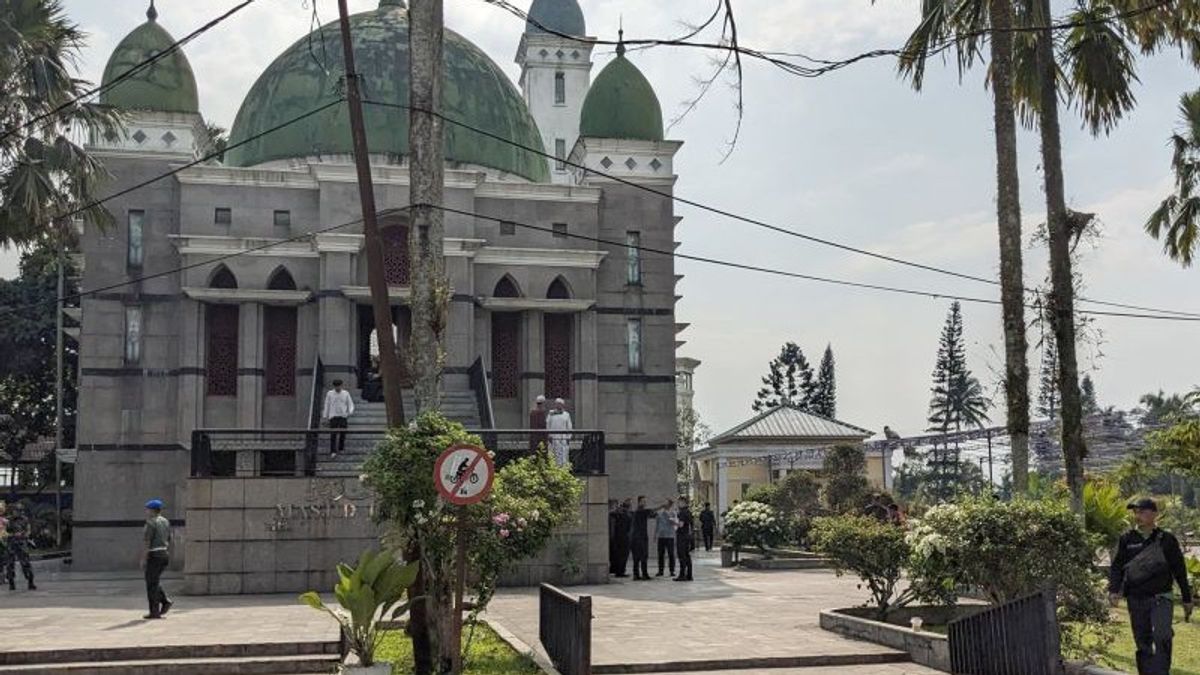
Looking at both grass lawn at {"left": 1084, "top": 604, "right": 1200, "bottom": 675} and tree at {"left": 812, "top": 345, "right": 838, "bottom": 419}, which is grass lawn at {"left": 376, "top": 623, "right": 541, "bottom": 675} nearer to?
grass lawn at {"left": 1084, "top": 604, "right": 1200, "bottom": 675}

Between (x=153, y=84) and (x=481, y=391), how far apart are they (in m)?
10.4

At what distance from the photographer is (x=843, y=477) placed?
33844mm

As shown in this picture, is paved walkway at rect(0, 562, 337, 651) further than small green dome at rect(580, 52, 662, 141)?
No

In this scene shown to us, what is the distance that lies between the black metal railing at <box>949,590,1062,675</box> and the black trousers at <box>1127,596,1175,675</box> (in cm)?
74

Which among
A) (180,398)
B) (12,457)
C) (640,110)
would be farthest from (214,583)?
(12,457)

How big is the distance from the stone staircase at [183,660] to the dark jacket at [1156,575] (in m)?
7.04

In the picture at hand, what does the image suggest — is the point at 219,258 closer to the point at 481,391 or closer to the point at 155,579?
the point at 481,391

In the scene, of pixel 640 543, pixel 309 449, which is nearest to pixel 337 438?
pixel 309 449

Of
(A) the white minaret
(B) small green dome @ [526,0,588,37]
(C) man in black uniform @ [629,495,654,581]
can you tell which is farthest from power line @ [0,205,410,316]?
(B) small green dome @ [526,0,588,37]

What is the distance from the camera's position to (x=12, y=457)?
4525 centimetres

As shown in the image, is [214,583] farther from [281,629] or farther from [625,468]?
[625,468]

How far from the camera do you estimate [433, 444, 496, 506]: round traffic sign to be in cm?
1034

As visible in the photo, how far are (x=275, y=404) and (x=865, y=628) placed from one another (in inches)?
695

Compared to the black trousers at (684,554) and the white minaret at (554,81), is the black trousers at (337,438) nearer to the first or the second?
the black trousers at (684,554)
